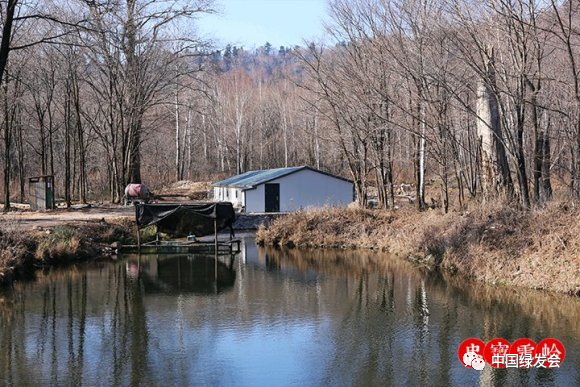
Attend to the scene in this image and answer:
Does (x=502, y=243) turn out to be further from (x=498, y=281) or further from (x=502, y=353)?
(x=502, y=353)

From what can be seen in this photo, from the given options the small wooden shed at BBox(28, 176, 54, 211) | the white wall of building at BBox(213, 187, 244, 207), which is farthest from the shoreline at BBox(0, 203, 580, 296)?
the white wall of building at BBox(213, 187, 244, 207)

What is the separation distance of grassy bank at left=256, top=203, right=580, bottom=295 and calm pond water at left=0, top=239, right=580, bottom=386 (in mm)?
739

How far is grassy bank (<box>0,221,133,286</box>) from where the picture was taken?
1766 cm

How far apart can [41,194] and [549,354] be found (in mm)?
25896

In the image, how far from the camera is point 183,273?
1900 cm

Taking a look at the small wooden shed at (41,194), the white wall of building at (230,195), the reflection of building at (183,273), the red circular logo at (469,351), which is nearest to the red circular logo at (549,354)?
the red circular logo at (469,351)

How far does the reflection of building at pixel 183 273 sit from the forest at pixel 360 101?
21.5 ft

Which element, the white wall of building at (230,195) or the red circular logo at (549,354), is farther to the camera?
the white wall of building at (230,195)

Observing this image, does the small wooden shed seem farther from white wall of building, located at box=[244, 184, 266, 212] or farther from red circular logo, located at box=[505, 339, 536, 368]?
red circular logo, located at box=[505, 339, 536, 368]

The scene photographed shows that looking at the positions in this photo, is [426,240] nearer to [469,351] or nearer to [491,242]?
[491,242]

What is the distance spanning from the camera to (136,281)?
57.4 feet

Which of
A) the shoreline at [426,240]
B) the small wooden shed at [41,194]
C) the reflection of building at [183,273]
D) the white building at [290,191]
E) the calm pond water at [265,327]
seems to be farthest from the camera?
the white building at [290,191]

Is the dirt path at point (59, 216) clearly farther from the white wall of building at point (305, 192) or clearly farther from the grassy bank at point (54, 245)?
the white wall of building at point (305, 192)

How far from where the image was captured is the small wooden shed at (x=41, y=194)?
3038 cm
